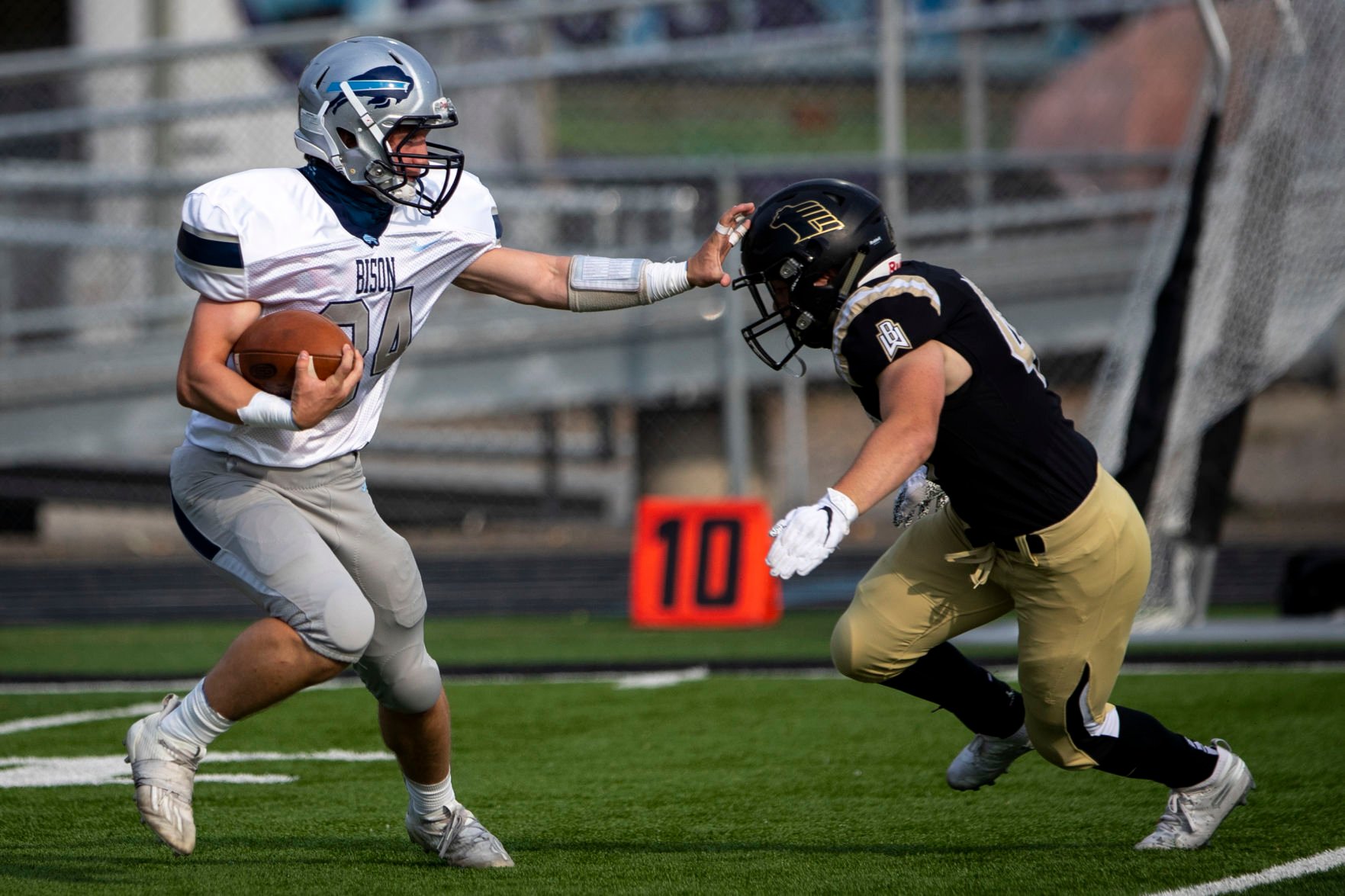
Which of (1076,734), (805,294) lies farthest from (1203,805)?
(805,294)

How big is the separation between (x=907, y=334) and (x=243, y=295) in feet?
4.39

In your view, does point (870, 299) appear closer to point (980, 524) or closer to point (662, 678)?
point (980, 524)

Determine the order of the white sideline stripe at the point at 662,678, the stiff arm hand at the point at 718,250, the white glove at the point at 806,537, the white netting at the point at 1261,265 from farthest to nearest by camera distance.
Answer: the white netting at the point at 1261,265 → the white sideline stripe at the point at 662,678 → the stiff arm hand at the point at 718,250 → the white glove at the point at 806,537

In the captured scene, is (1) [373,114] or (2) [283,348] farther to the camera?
(1) [373,114]

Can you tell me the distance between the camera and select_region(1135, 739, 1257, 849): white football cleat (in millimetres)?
3645

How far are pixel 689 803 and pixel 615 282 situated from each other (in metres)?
1.36

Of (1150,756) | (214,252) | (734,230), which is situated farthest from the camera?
(734,230)

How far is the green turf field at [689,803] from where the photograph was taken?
3518mm

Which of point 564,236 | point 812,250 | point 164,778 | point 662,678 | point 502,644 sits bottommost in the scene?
point 502,644

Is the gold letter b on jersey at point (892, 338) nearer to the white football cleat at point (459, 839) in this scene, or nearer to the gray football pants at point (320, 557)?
the gray football pants at point (320, 557)

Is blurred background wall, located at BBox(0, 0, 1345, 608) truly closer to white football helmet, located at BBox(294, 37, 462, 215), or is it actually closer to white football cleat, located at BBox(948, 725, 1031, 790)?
white football cleat, located at BBox(948, 725, 1031, 790)

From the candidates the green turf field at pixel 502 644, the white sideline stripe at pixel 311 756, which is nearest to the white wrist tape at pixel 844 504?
the white sideline stripe at pixel 311 756

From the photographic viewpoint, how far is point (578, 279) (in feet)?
12.9

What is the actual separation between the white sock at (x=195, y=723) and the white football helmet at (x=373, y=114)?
43.7 inches
